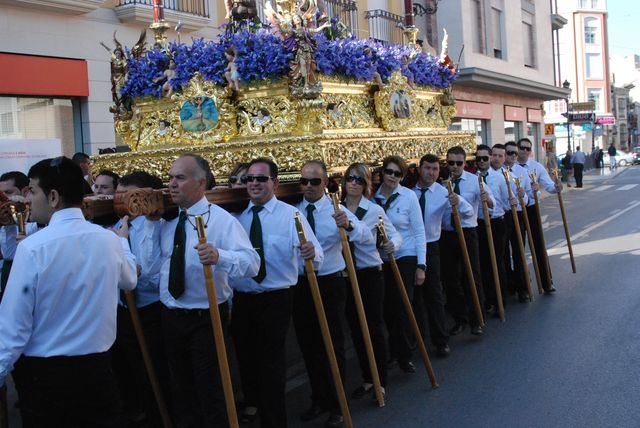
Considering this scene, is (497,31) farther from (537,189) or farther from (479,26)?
(537,189)

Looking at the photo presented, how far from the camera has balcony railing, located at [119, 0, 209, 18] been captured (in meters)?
13.6

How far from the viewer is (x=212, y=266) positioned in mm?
4227

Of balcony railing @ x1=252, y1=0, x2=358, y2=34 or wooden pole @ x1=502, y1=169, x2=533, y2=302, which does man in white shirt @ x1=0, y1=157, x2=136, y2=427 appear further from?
balcony railing @ x1=252, y1=0, x2=358, y2=34

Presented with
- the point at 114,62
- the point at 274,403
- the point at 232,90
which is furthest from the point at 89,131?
the point at 274,403

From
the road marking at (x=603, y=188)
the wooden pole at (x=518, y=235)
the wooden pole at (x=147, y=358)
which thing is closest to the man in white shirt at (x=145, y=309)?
the wooden pole at (x=147, y=358)

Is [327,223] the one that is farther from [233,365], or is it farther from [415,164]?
[415,164]

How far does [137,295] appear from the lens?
4.88 m

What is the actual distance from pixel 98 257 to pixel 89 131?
33.3 feet

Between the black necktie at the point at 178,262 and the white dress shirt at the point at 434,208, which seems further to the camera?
the white dress shirt at the point at 434,208

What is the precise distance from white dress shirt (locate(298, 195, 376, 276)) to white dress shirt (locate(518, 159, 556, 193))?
5059mm

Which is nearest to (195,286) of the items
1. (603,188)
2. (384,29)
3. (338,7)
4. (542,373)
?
(542,373)

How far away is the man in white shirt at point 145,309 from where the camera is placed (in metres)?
4.69

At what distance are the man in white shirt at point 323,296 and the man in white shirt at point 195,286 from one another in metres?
0.98

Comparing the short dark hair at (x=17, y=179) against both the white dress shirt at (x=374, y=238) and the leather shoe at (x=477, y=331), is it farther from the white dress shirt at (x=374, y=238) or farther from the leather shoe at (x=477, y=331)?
the leather shoe at (x=477, y=331)
